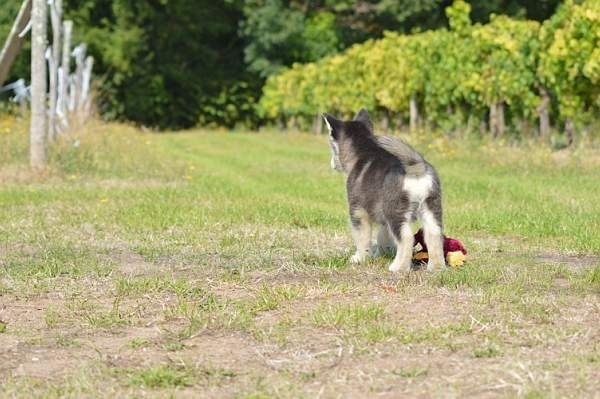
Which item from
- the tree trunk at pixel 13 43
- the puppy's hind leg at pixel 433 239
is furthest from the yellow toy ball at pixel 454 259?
the tree trunk at pixel 13 43

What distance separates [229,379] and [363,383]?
0.62m

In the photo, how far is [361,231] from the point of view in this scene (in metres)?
7.65

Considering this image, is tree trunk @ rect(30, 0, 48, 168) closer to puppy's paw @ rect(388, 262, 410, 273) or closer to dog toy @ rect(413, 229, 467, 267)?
dog toy @ rect(413, 229, 467, 267)

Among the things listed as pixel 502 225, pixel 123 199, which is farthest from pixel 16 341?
pixel 123 199

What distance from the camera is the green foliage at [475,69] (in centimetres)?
1917

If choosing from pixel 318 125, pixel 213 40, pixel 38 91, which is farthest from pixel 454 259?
pixel 213 40

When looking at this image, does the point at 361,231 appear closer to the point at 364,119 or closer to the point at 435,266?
the point at 435,266

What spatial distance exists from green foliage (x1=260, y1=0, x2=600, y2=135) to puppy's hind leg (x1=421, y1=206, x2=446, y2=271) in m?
11.9

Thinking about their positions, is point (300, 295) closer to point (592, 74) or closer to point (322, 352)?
point (322, 352)

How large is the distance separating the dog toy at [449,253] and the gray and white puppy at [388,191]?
24 centimetres

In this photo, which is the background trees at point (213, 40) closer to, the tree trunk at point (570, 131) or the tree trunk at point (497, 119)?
the tree trunk at point (497, 119)

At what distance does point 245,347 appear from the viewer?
5.29 metres

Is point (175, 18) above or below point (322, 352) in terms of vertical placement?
above

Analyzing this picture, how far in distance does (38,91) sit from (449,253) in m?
9.61
